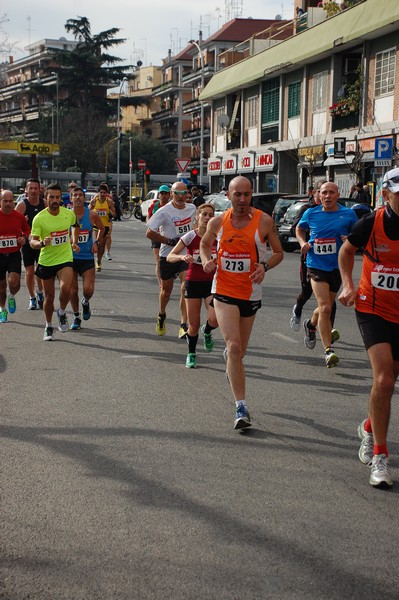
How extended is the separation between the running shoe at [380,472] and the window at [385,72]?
30465 mm

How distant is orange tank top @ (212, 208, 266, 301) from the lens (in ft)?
22.9

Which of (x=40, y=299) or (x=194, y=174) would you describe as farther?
(x=194, y=174)

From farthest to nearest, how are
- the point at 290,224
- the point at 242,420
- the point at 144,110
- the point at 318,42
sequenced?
the point at 144,110
the point at 318,42
the point at 290,224
the point at 242,420

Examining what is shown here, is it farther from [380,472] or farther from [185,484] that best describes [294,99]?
[185,484]

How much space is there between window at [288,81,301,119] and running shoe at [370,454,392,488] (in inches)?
1537

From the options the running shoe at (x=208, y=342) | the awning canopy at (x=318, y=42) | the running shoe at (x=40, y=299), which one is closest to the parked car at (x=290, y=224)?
the awning canopy at (x=318, y=42)

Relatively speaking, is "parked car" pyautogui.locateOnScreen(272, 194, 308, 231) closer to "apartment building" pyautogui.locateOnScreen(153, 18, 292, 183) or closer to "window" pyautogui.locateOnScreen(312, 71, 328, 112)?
"window" pyautogui.locateOnScreen(312, 71, 328, 112)

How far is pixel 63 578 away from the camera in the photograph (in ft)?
12.8

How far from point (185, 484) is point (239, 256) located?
2.25 metres

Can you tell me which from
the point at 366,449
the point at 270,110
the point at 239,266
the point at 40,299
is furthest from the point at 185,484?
the point at 270,110

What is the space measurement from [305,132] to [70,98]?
54.7 meters

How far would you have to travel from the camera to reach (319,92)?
40.6 m

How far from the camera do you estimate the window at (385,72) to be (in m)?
33.9

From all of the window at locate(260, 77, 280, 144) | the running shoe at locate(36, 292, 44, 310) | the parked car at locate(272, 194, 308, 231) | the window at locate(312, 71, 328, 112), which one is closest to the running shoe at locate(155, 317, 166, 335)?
the running shoe at locate(36, 292, 44, 310)
